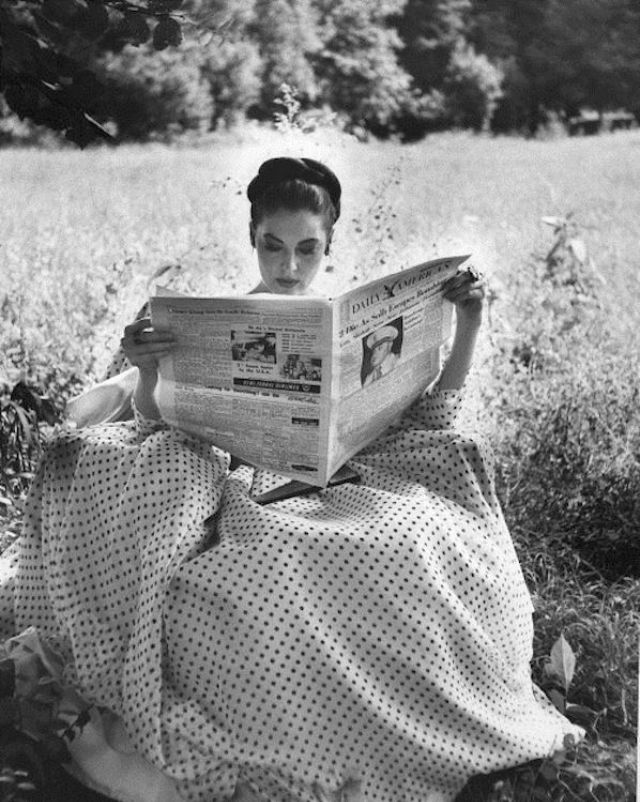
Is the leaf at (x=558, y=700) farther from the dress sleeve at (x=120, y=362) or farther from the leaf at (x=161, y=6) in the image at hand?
the leaf at (x=161, y=6)

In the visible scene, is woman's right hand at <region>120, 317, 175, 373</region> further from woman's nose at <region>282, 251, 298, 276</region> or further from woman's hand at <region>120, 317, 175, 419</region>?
woman's nose at <region>282, 251, 298, 276</region>

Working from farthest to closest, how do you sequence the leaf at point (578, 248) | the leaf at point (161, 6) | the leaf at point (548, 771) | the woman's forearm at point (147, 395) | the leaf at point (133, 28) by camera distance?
the leaf at point (578, 248), the woman's forearm at point (147, 395), the leaf at point (548, 771), the leaf at point (161, 6), the leaf at point (133, 28)

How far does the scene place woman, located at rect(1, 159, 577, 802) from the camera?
1.86m

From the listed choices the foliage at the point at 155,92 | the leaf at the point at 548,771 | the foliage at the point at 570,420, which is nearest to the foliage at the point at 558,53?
the foliage at the point at 570,420

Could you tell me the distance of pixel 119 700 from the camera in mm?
1973

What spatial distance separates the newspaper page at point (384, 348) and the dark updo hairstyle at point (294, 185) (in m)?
0.36

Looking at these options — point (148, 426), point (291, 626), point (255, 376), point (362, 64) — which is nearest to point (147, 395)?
point (148, 426)

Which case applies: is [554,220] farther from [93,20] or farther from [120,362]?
[93,20]

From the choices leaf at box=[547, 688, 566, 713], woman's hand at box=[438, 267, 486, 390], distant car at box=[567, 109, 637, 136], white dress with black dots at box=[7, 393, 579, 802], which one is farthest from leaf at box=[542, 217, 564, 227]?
leaf at box=[547, 688, 566, 713]

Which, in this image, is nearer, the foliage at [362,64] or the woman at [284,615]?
the woman at [284,615]

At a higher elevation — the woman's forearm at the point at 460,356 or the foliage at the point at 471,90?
the foliage at the point at 471,90

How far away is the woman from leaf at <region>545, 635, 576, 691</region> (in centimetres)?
16

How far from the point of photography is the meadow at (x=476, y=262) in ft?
9.63

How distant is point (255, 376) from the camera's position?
198cm
